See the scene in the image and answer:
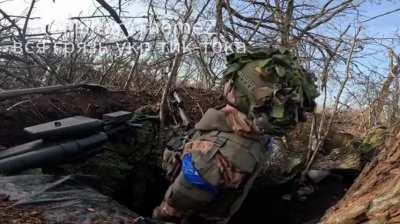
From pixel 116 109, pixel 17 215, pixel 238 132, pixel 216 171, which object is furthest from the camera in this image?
pixel 116 109

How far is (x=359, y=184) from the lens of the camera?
2514 mm

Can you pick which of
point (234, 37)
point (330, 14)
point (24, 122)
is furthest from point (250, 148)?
point (330, 14)

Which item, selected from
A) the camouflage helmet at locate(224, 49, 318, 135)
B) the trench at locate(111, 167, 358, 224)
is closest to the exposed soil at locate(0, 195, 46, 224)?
the camouflage helmet at locate(224, 49, 318, 135)

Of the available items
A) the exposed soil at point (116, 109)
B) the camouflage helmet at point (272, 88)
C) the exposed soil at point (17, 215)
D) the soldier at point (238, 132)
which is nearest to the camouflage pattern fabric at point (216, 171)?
the soldier at point (238, 132)

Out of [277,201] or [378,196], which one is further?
[277,201]

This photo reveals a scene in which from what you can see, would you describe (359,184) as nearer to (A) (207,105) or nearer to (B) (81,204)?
(B) (81,204)

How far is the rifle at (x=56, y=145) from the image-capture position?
2867 mm

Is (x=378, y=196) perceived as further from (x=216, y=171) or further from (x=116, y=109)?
(x=116, y=109)

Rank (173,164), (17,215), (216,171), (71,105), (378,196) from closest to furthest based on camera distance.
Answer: (378,196) < (17,215) < (216,171) < (173,164) < (71,105)

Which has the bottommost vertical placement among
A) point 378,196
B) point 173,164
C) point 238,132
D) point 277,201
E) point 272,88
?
point 277,201

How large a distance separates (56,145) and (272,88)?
139 centimetres

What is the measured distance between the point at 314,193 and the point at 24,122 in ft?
8.50

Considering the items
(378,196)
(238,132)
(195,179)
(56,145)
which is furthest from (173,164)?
(378,196)

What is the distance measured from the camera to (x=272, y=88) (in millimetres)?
2783
